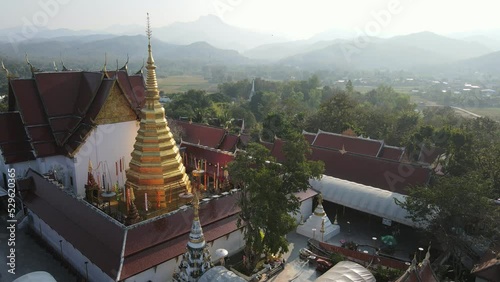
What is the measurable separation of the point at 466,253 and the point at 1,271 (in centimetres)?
2038

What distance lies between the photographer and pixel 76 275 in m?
16.3

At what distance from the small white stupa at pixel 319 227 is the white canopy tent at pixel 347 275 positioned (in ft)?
18.6

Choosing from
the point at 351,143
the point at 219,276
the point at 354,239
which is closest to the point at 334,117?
the point at 351,143

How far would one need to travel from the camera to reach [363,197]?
2198 cm

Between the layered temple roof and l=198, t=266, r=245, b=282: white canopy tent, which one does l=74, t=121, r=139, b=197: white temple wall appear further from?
l=198, t=266, r=245, b=282: white canopy tent

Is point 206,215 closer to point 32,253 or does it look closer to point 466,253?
point 32,253

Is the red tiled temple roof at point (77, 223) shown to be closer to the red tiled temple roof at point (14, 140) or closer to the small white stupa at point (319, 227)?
the red tiled temple roof at point (14, 140)

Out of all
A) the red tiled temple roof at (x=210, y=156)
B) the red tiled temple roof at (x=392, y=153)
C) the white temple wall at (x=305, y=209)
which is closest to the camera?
the white temple wall at (x=305, y=209)

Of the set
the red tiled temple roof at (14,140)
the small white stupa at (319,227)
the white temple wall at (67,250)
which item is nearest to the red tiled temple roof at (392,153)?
the small white stupa at (319,227)

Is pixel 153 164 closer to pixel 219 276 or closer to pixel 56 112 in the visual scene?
pixel 56 112

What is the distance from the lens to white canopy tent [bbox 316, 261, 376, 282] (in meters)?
13.7

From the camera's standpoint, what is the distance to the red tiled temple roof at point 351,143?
1202 inches

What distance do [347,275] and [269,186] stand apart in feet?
14.0

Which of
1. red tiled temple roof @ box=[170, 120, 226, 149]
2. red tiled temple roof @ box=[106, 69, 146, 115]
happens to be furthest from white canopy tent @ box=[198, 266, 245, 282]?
red tiled temple roof @ box=[170, 120, 226, 149]
